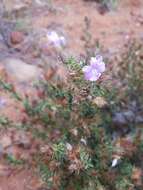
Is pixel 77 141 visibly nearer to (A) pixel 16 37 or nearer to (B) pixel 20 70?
(B) pixel 20 70

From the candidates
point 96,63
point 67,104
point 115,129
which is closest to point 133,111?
point 115,129

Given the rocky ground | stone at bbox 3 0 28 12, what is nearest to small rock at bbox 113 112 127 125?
the rocky ground

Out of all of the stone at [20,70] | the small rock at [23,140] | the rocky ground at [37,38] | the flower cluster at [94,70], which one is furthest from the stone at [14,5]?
the flower cluster at [94,70]

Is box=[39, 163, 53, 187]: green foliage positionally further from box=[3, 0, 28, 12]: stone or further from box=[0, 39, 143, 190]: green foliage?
box=[3, 0, 28, 12]: stone

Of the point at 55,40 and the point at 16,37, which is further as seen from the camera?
the point at 16,37

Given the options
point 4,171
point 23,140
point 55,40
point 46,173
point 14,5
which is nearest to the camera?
point 46,173

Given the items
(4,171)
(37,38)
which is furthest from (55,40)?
(4,171)
